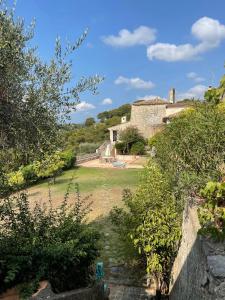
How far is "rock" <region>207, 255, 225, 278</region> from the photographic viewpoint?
455 cm

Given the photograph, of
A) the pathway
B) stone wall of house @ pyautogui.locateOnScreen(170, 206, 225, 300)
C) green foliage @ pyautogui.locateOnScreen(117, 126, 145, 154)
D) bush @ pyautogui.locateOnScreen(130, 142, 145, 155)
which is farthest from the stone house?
stone wall of house @ pyautogui.locateOnScreen(170, 206, 225, 300)

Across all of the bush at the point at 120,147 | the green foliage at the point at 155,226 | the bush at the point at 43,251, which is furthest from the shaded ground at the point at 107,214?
the bush at the point at 120,147

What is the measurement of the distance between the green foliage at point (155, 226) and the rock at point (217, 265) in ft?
11.4

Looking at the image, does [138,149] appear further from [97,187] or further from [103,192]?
[103,192]

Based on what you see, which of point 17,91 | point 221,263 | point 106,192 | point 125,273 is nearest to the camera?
point 221,263

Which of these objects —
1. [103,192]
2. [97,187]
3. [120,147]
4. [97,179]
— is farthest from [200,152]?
[120,147]

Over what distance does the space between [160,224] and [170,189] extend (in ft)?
4.10

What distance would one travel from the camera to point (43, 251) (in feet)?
20.1

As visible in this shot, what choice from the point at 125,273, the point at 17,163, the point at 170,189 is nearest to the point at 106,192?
the point at 125,273

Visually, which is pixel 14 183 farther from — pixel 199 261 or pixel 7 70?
pixel 199 261

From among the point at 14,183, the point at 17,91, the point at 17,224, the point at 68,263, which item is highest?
the point at 17,91

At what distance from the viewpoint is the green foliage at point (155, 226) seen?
Result: 847 centimetres

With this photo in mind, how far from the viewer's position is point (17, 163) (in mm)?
7430

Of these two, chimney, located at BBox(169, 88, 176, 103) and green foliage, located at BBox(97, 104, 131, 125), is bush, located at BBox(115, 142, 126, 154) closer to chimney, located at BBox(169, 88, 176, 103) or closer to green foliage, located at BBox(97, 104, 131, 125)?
chimney, located at BBox(169, 88, 176, 103)
